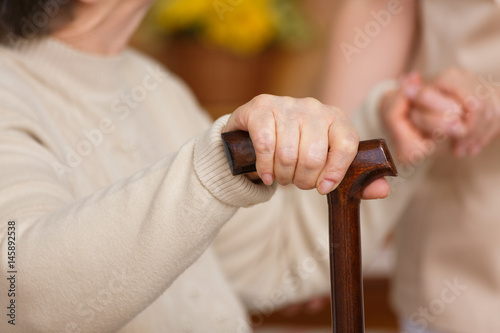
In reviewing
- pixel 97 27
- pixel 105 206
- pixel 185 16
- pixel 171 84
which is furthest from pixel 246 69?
pixel 105 206

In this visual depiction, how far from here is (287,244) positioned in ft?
3.48

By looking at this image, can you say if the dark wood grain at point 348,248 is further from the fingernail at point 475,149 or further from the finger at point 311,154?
the fingernail at point 475,149

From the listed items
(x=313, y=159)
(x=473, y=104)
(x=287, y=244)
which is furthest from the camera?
(x=287, y=244)

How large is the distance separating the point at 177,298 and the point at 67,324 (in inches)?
11.3

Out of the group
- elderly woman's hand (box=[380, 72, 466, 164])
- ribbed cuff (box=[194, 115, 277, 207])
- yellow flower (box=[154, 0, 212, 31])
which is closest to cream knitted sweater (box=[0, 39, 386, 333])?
ribbed cuff (box=[194, 115, 277, 207])

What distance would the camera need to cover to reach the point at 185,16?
1.73 m

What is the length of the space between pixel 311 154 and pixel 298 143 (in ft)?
0.05

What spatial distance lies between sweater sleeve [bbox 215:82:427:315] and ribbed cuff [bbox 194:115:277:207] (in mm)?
469

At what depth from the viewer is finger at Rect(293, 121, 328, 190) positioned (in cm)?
50

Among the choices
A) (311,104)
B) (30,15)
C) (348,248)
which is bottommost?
(348,248)

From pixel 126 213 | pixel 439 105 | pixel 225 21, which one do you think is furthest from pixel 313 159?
pixel 225 21

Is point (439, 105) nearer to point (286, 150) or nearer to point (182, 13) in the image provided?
point (286, 150)

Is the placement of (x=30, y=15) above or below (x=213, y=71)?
below

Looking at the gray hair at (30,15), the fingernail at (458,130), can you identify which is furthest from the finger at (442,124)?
the gray hair at (30,15)
